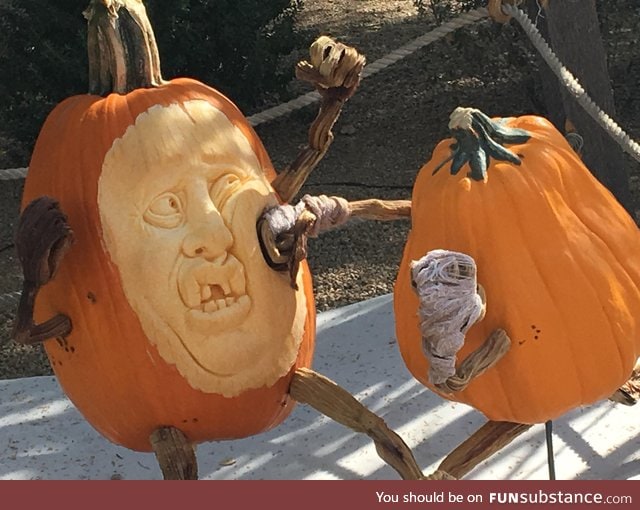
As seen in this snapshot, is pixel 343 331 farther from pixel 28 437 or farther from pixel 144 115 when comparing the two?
pixel 144 115

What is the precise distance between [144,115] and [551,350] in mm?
764

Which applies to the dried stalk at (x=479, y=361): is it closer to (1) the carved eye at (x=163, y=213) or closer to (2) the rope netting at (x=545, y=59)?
(1) the carved eye at (x=163, y=213)

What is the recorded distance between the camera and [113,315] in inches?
58.9

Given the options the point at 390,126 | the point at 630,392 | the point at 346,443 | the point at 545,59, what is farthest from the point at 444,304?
the point at 390,126

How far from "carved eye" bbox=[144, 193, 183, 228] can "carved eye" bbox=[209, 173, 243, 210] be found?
7cm

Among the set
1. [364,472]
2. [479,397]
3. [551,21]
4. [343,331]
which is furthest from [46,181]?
[551,21]

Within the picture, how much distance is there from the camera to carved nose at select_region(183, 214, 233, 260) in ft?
4.84

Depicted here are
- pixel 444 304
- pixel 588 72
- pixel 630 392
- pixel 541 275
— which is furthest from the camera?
pixel 588 72

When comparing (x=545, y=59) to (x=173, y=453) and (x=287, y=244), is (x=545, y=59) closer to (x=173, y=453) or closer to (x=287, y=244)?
(x=287, y=244)

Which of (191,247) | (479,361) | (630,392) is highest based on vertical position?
(191,247)

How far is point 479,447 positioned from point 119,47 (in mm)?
927

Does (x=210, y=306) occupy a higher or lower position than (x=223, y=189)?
lower

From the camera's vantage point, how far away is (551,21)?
277 centimetres

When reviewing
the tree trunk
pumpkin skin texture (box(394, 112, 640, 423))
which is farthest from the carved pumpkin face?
the tree trunk
